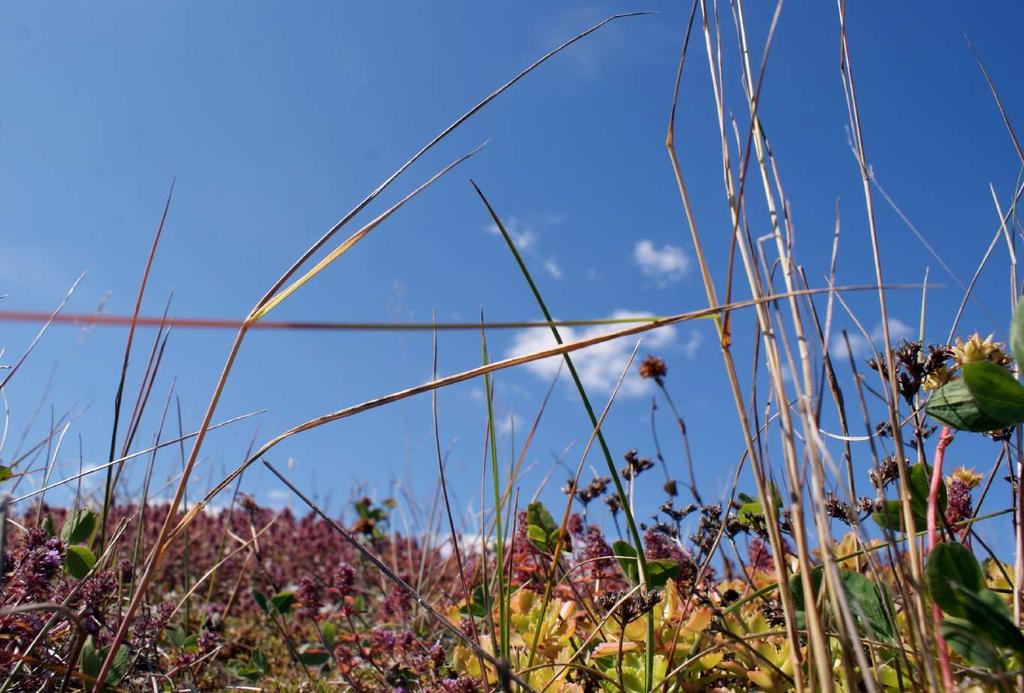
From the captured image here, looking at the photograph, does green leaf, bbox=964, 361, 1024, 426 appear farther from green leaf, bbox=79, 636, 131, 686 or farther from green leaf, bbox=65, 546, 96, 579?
green leaf, bbox=65, 546, 96, 579

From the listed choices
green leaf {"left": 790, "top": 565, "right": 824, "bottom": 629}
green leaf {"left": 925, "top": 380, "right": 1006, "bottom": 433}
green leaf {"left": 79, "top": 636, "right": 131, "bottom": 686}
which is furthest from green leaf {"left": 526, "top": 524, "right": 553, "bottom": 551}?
green leaf {"left": 925, "top": 380, "right": 1006, "bottom": 433}

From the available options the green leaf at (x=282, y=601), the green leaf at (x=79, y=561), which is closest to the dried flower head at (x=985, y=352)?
the green leaf at (x=79, y=561)

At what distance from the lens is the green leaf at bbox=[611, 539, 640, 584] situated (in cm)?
138

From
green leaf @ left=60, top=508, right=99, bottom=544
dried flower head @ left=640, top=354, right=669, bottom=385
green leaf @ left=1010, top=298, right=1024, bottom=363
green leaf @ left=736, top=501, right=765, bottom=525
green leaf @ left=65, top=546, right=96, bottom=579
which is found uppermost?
dried flower head @ left=640, top=354, right=669, bottom=385

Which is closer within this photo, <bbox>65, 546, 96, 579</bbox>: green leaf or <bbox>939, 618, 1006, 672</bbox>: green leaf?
<bbox>939, 618, 1006, 672</bbox>: green leaf

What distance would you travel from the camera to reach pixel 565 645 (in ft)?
4.44

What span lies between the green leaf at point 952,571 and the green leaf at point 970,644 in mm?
20

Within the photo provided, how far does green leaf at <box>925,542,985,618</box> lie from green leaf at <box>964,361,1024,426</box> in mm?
150

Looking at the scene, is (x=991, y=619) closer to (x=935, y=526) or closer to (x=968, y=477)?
(x=935, y=526)

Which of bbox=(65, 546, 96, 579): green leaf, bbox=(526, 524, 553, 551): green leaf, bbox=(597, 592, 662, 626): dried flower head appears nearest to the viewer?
bbox=(597, 592, 662, 626): dried flower head

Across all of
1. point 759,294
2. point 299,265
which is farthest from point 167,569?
point 759,294

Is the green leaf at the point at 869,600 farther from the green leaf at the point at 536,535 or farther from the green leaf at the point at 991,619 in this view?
the green leaf at the point at 536,535

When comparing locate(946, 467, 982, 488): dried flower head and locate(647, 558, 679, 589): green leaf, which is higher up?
locate(946, 467, 982, 488): dried flower head

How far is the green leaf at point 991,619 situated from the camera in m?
0.66
